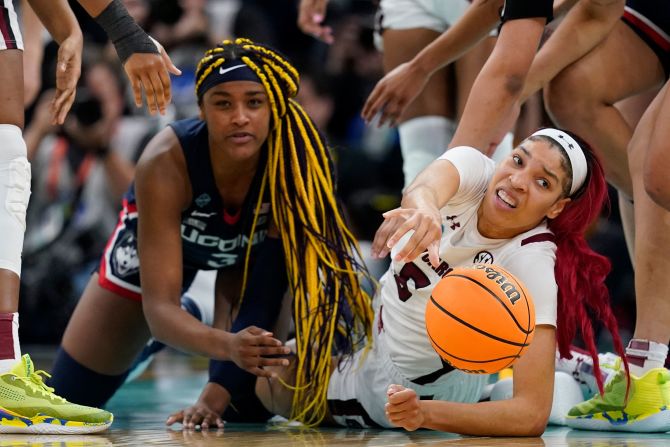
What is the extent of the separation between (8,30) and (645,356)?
6.36ft

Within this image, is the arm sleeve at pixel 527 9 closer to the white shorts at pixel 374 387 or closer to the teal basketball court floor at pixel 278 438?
the white shorts at pixel 374 387

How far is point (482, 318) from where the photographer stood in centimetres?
257

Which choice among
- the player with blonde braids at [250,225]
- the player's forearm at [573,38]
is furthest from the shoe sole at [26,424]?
the player's forearm at [573,38]

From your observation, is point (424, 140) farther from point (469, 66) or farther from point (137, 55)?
point (137, 55)

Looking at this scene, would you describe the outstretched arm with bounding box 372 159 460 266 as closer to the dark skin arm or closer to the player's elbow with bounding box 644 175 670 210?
the player's elbow with bounding box 644 175 670 210

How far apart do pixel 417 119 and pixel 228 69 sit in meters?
1.18

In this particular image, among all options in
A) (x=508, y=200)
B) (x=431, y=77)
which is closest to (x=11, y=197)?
(x=508, y=200)

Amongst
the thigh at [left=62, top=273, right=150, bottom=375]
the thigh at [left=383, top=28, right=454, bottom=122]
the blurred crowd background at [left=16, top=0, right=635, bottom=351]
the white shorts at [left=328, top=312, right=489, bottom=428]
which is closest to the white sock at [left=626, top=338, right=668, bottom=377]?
the white shorts at [left=328, top=312, right=489, bottom=428]

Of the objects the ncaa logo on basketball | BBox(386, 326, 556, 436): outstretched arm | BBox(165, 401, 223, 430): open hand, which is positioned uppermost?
the ncaa logo on basketball

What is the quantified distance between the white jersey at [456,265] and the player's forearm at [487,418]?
23cm

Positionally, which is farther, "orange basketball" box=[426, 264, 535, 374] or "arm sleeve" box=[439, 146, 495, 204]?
"arm sleeve" box=[439, 146, 495, 204]

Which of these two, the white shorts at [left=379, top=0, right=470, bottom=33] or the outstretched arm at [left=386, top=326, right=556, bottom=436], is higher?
the white shorts at [left=379, top=0, right=470, bottom=33]

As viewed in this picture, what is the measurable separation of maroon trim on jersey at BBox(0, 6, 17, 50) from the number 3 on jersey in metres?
1.18

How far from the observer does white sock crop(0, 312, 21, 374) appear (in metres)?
2.76
